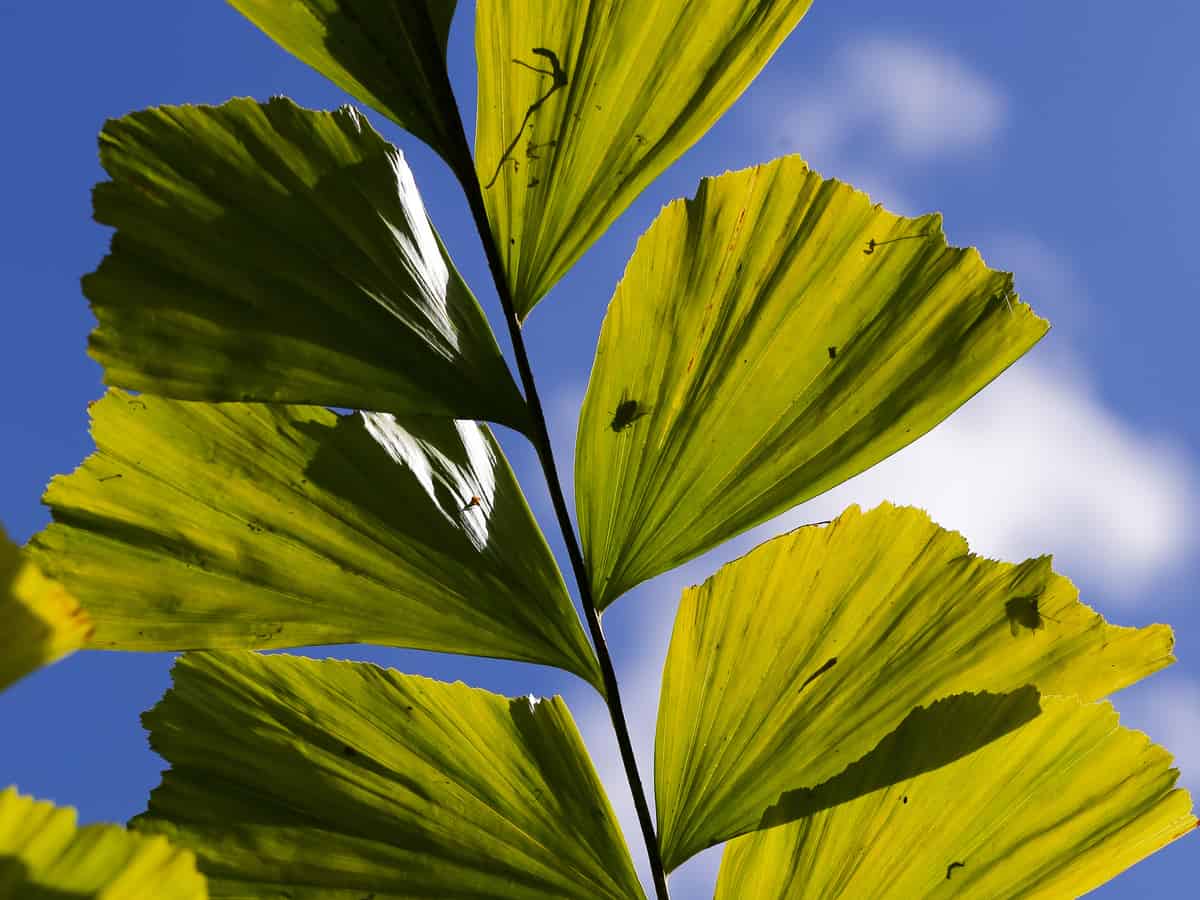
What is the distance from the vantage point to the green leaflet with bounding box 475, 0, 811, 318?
2.54ft

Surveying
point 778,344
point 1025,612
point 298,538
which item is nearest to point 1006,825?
point 1025,612

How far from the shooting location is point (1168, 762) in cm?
72

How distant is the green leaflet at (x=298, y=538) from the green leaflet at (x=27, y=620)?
472 millimetres

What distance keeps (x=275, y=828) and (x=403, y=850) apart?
0.09 meters

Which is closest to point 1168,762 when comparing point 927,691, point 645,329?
point 927,691

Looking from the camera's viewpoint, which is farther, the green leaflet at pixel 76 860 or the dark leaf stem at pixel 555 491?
the dark leaf stem at pixel 555 491

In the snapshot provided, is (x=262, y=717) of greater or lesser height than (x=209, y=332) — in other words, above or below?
below

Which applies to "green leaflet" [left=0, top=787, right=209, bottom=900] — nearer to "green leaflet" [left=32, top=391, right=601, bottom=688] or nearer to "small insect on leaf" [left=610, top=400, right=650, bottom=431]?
"green leaflet" [left=32, top=391, right=601, bottom=688]

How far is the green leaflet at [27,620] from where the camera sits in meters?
0.26

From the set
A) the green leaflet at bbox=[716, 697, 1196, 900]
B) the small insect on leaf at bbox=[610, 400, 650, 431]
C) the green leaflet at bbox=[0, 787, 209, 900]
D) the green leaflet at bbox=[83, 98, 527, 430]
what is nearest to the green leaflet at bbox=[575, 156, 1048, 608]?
the small insect on leaf at bbox=[610, 400, 650, 431]

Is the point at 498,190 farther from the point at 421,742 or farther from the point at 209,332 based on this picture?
the point at 421,742

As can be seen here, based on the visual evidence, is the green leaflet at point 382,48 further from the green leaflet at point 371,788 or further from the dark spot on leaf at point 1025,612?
the dark spot on leaf at point 1025,612

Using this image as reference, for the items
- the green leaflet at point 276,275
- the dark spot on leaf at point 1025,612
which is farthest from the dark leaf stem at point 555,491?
the dark spot on leaf at point 1025,612

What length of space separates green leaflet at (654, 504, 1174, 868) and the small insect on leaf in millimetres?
143
